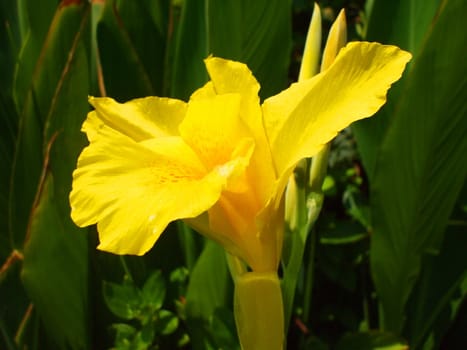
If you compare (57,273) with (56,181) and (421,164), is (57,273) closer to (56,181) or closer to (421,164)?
(56,181)

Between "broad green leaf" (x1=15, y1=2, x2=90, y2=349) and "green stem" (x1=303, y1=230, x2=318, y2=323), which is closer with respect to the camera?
"broad green leaf" (x1=15, y1=2, x2=90, y2=349)

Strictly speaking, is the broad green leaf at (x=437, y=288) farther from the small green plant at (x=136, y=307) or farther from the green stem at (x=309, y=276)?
the small green plant at (x=136, y=307)

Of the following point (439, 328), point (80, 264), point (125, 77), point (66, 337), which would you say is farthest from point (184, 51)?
point (439, 328)

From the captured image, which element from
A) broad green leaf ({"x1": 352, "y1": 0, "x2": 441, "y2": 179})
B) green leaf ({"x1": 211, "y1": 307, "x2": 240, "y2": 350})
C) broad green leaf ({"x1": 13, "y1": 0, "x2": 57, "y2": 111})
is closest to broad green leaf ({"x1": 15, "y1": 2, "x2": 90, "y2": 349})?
broad green leaf ({"x1": 13, "y1": 0, "x2": 57, "y2": 111})

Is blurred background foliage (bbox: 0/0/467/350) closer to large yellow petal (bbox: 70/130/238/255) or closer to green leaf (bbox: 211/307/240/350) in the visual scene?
green leaf (bbox: 211/307/240/350)

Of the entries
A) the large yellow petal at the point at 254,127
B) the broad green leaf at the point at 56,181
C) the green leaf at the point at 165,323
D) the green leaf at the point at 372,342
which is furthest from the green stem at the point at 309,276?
the large yellow petal at the point at 254,127

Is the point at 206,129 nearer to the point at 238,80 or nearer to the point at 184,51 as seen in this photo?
the point at 238,80

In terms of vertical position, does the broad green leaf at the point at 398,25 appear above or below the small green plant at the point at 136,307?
above

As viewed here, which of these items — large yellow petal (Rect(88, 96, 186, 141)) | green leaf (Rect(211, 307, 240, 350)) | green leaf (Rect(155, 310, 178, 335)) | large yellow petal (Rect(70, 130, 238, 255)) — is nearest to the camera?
large yellow petal (Rect(70, 130, 238, 255))
